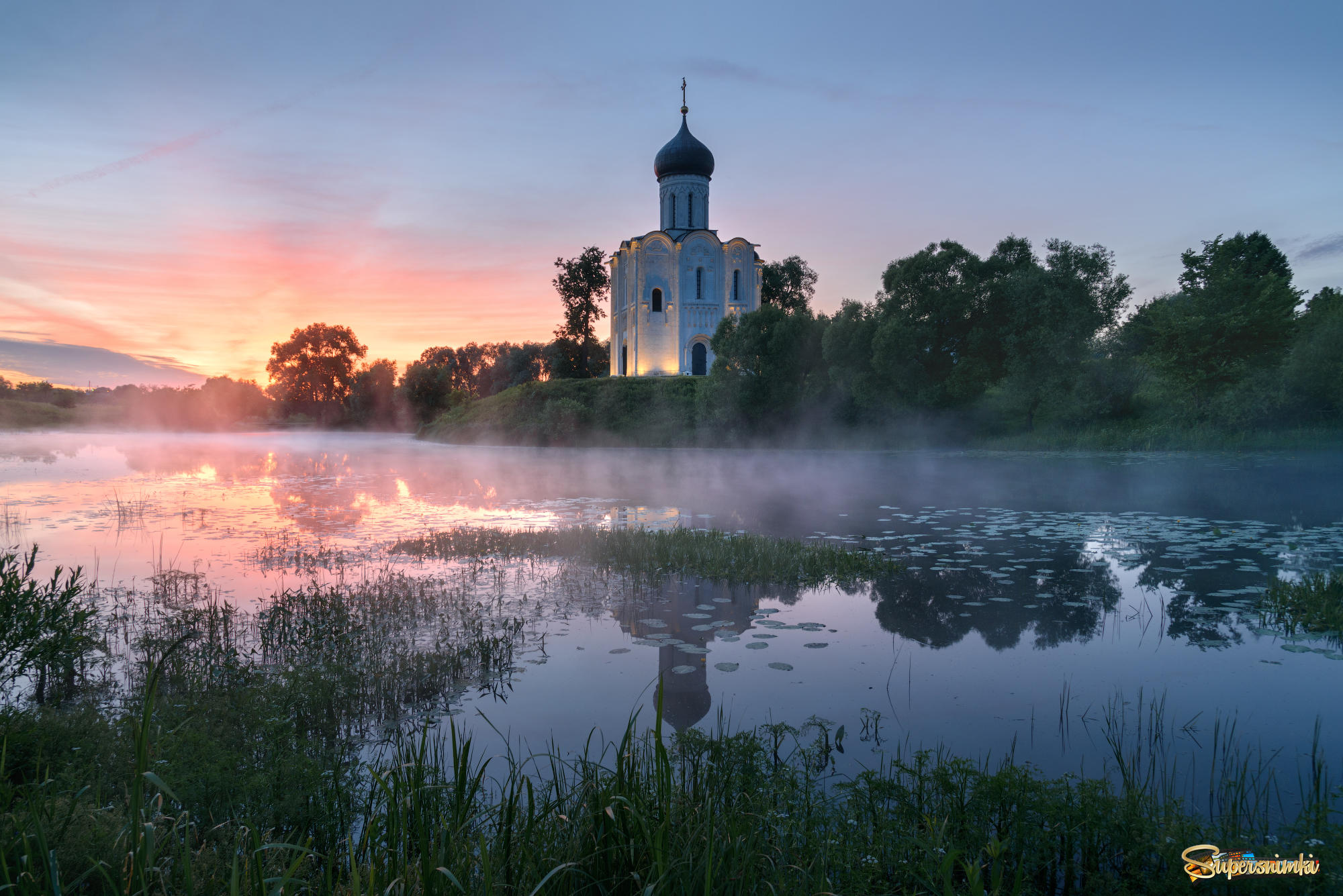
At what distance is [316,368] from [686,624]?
315 feet

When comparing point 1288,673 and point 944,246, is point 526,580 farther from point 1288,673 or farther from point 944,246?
point 944,246

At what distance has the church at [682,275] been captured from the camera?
5988cm

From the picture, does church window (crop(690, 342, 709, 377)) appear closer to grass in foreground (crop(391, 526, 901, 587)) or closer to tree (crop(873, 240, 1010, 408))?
tree (crop(873, 240, 1010, 408))

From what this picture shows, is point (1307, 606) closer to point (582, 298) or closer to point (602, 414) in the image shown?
point (602, 414)

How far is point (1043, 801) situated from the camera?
3.59 metres

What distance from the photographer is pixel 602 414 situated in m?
53.3

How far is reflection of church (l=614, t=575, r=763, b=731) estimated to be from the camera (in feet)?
19.0

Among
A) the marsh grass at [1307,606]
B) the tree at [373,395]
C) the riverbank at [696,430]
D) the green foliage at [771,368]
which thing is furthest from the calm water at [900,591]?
the tree at [373,395]

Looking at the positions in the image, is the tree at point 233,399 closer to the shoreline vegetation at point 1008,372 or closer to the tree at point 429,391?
the tree at point 429,391

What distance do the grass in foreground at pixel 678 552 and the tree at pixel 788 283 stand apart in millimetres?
56719

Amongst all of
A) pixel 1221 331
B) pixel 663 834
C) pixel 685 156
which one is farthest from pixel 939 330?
pixel 663 834

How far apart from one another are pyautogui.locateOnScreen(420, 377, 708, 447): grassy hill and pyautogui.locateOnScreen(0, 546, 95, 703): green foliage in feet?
142

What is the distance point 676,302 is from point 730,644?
2167 inches

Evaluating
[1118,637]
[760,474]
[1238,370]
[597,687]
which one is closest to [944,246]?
[1238,370]
